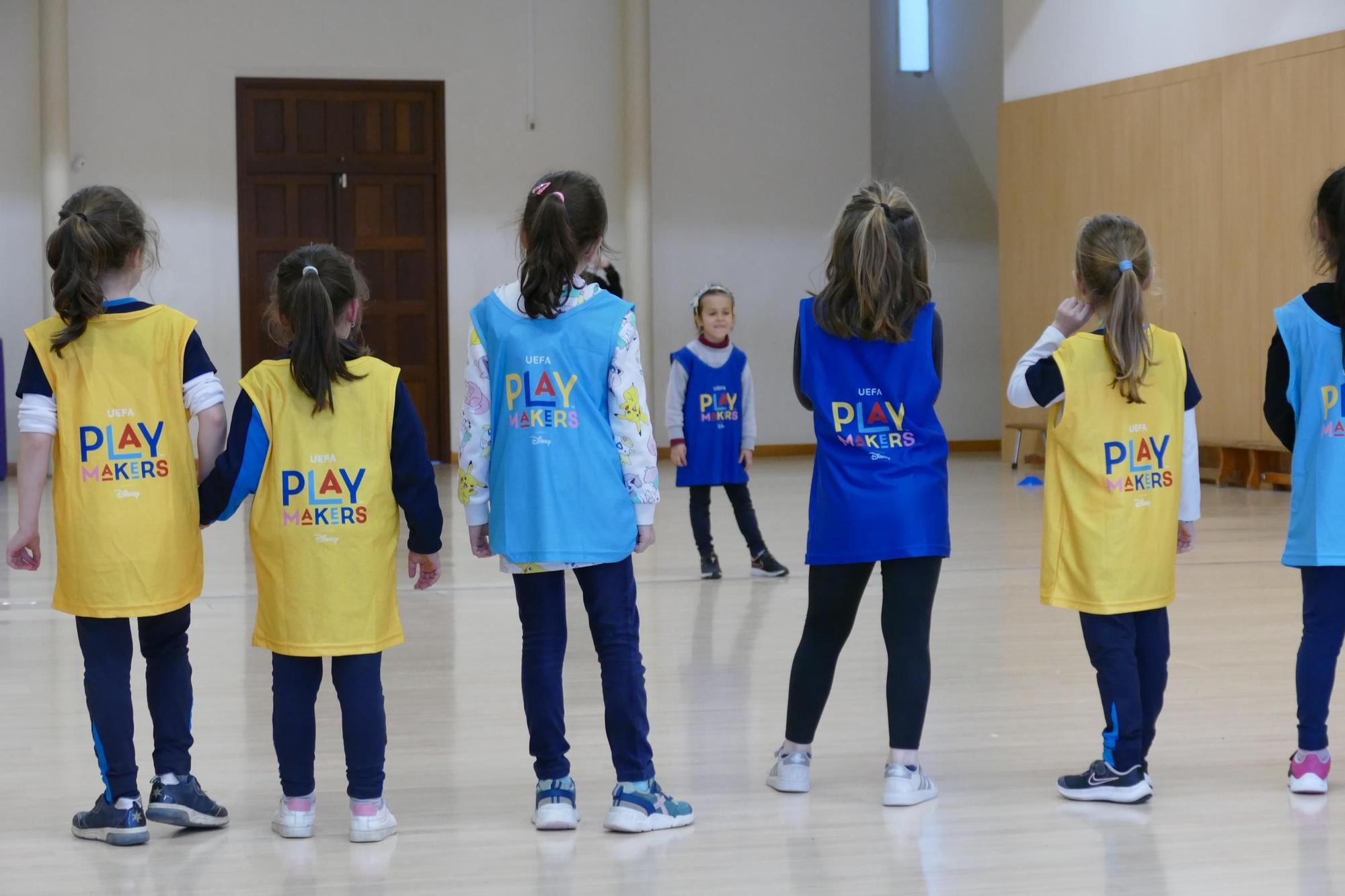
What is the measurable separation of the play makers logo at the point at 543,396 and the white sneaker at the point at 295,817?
766 mm

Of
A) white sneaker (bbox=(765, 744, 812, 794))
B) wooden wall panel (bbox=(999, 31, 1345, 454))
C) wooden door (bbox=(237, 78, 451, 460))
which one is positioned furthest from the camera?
wooden door (bbox=(237, 78, 451, 460))

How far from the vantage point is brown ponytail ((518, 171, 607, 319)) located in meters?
2.57

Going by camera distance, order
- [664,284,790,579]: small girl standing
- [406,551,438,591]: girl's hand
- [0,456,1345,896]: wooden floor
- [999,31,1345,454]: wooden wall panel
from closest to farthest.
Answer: [0,456,1345,896]: wooden floor
[406,551,438,591]: girl's hand
[664,284,790,579]: small girl standing
[999,31,1345,454]: wooden wall panel

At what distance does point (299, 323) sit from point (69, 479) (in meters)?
0.48

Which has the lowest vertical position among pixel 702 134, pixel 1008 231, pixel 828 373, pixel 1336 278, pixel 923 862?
pixel 923 862

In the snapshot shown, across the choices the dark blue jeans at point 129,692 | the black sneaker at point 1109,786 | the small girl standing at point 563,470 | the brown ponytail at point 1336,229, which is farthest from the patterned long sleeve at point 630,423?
the brown ponytail at point 1336,229

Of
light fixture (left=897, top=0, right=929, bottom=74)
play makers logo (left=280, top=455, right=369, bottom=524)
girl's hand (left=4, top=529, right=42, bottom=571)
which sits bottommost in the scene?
girl's hand (left=4, top=529, right=42, bottom=571)

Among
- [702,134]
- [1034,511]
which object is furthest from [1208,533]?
[702,134]

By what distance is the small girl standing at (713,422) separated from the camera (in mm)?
5645

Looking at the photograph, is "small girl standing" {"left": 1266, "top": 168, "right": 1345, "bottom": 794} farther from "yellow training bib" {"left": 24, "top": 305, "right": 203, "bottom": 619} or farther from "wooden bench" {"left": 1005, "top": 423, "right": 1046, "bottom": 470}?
"wooden bench" {"left": 1005, "top": 423, "right": 1046, "bottom": 470}

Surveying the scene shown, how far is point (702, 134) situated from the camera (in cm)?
1218

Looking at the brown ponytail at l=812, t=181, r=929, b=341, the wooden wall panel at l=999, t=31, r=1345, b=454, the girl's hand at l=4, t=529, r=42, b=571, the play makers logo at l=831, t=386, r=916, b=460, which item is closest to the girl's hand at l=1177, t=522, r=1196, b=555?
the play makers logo at l=831, t=386, r=916, b=460

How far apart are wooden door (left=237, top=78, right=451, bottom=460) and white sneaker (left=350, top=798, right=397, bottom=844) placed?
29.8 feet

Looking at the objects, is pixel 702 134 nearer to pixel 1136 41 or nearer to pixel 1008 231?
pixel 1008 231
